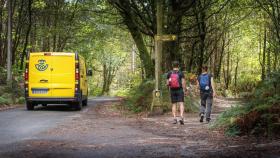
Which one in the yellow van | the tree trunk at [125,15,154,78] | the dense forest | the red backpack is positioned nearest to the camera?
the red backpack

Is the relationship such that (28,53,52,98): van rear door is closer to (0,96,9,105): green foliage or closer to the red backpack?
(0,96,9,105): green foliage

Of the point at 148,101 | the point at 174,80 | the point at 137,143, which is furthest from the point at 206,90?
the point at 137,143

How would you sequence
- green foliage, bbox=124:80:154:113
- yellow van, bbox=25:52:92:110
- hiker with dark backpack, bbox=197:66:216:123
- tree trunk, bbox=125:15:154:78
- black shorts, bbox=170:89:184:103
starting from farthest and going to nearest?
tree trunk, bbox=125:15:154:78 < yellow van, bbox=25:52:92:110 < green foliage, bbox=124:80:154:113 < hiker with dark backpack, bbox=197:66:216:123 < black shorts, bbox=170:89:184:103

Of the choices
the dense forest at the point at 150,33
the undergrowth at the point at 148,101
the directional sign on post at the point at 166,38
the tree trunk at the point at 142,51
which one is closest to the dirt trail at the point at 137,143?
the dense forest at the point at 150,33

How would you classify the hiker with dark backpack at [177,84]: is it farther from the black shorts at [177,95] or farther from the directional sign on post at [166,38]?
the directional sign on post at [166,38]

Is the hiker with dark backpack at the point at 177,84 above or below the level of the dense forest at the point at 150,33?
below

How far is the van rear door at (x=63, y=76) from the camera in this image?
21656 millimetres

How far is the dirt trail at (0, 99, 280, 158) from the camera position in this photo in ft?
30.2

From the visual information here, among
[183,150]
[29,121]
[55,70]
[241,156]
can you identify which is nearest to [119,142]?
[183,150]

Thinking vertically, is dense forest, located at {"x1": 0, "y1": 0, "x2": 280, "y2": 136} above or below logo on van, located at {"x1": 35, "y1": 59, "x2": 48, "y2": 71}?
above

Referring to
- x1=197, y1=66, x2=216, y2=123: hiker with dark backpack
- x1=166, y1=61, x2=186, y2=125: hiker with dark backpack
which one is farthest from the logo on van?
x1=197, y1=66, x2=216, y2=123: hiker with dark backpack

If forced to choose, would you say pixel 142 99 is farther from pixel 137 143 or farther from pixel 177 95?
pixel 137 143

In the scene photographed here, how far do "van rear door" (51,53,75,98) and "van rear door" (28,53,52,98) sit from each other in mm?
208

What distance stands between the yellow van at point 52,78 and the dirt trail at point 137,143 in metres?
6.85
